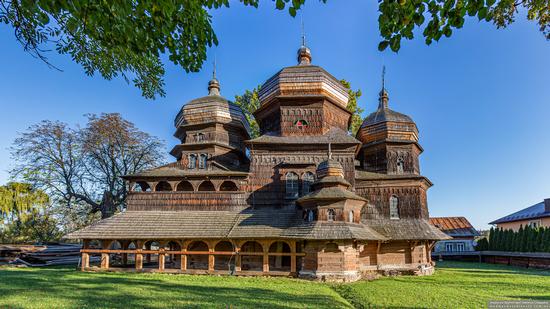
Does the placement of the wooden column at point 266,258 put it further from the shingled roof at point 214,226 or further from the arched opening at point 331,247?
the arched opening at point 331,247

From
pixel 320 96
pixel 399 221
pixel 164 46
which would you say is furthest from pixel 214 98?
pixel 164 46

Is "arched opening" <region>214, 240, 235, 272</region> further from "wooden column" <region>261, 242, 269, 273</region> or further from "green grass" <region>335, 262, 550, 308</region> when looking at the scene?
"green grass" <region>335, 262, 550, 308</region>

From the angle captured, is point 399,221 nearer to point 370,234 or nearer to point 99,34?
point 370,234

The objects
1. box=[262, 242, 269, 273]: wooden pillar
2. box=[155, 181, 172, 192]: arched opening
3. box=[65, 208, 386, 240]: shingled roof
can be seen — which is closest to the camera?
box=[65, 208, 386, 240]: shingled roof

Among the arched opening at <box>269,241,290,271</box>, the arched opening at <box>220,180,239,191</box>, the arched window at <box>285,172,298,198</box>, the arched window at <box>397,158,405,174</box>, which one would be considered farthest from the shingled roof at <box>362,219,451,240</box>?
the arched opening at <box>220,180,239,191</box>

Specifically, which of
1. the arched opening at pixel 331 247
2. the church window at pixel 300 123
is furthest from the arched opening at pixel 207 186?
the arched opening at pixel 331 247

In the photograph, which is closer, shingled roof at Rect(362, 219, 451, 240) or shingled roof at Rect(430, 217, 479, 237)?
shingled roof at Rect(362, 219, 451, 240)

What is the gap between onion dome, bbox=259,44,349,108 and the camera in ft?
60.8

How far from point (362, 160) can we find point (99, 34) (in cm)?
1796

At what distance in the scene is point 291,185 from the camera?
1698 cm

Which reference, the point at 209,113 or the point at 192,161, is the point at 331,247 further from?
the point at 209,113

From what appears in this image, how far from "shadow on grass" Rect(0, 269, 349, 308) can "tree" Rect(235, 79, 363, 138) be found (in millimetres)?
17703

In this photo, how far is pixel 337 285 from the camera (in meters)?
12.5

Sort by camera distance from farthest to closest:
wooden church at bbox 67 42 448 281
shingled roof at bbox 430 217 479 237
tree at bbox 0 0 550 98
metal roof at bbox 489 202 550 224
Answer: shingled roof at bbox 430 217 479 237 → metal roof at bbox 489 202 550 224 → wooden church at bbox 67 42 448 281 → tree at bbox 0 0 550 98
